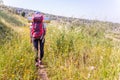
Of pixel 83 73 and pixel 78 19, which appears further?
pixel 78 19

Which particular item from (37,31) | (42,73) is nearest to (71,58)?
(42,73)

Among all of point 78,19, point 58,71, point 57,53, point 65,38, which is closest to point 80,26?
point 78,19

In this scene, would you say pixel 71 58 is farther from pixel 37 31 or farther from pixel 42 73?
pixel 37 31

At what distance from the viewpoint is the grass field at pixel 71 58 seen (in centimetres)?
682

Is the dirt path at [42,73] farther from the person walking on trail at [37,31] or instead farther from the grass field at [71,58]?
the person walking on trail at [37,31]

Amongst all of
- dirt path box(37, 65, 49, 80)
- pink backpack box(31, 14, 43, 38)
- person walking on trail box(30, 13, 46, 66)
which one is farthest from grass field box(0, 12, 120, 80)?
pink backpack box(31, 14, 43, 38)

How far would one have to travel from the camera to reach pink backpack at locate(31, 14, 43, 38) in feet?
32.5

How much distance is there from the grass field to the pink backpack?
504 millimetres

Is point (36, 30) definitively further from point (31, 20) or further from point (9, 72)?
point (9, 72)

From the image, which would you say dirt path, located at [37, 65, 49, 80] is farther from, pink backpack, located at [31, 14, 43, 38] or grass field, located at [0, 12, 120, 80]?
pink backpack, located at [31, 14, 43, 38]

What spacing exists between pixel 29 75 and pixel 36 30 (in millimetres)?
2642

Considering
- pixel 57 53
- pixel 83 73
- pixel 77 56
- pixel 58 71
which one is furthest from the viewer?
pixel 57 53

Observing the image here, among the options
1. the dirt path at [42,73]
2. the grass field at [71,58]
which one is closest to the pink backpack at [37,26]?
the grass field at [71,58]

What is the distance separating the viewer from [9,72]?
7363 millimetres
